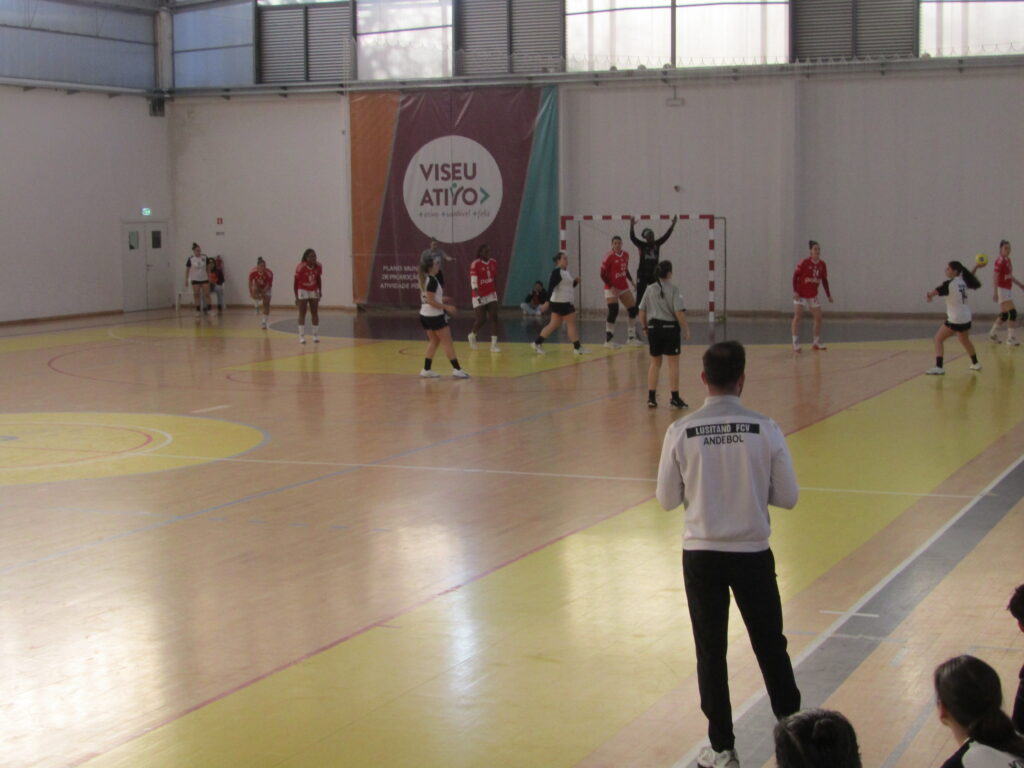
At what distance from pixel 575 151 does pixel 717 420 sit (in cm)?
2745

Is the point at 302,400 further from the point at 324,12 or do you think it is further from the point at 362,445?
the point at 324,12

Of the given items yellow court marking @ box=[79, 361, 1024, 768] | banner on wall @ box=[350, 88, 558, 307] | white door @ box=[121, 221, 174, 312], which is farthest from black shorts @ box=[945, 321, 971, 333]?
white door @ box=[121, 221, 174, 312]

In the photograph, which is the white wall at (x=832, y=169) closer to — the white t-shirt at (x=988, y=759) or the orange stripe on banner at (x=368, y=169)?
the orange stripe on banner at (x=368, y=169)

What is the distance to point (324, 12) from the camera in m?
34.3

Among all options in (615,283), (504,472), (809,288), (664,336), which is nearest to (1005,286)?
(809,288)

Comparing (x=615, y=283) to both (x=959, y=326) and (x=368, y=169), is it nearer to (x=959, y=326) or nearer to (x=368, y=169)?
(x=959, y=326)

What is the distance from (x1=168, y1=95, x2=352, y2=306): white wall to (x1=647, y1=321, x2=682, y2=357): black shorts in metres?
20.1

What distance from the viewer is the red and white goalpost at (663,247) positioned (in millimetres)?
31172

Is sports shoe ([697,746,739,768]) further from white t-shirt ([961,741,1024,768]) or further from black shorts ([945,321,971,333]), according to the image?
black shorts ([945,321,971,333])

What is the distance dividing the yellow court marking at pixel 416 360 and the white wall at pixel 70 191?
11115mm

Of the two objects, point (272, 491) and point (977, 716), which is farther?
point (272, 491)

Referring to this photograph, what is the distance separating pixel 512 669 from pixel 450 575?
2.01m

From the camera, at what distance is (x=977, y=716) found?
3.65m

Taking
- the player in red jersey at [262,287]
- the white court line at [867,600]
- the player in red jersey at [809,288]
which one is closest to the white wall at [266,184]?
the player in red jersey at [262,287]
